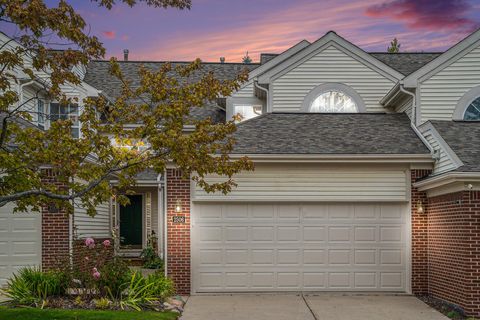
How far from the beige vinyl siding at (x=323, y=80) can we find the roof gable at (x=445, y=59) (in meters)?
2.20

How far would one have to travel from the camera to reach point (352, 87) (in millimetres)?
18422

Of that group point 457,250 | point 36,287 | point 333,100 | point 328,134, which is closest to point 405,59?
point 333,100

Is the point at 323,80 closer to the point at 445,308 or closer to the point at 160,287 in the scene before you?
the point at 445,308

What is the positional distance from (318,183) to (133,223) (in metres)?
10.8

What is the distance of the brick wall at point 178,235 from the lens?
15.0 metres

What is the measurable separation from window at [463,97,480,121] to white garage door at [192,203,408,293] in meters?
3.21

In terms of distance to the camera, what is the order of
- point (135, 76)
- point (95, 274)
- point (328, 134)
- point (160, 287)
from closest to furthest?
1. point (95, 274)
2. point (160, 287)
3. point (328, 134)
4. point (135, 76)

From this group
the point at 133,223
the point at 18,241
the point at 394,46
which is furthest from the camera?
the point at 394,46

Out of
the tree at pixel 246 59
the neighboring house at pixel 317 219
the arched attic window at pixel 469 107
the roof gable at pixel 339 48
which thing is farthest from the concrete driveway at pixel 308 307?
the tree at pixel 246 59

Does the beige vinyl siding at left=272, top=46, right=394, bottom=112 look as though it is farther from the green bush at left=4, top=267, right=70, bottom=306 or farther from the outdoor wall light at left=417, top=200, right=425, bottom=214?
the green bush at left=4, top=267, right=70, bottom=306

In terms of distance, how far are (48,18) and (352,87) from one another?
11397 millimetres

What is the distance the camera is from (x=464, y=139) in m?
14.6

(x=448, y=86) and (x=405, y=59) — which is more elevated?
(x=405, y=59)

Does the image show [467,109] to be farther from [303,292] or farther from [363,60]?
[303,292]
